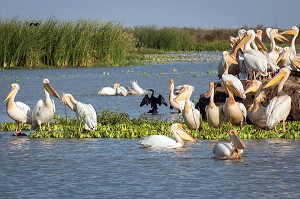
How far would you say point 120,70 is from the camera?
35.8m

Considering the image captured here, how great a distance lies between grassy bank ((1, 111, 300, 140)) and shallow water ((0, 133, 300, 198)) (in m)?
0.35

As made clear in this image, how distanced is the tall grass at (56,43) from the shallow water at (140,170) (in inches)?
870

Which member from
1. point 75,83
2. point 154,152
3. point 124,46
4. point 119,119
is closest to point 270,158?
point 154,152

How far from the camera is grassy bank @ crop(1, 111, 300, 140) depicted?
12.7 meters

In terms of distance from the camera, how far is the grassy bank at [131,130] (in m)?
12.7

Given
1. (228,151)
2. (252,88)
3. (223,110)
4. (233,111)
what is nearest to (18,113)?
(223,110)

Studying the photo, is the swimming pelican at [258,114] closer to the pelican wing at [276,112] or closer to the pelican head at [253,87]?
the pelican wing at [276,112]

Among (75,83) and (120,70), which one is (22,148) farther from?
(120,70)

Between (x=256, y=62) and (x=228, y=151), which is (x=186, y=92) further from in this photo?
(x=228, y=151)

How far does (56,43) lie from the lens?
3503cm

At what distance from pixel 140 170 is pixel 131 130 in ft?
11.0

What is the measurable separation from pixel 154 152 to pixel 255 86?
9.51 feet

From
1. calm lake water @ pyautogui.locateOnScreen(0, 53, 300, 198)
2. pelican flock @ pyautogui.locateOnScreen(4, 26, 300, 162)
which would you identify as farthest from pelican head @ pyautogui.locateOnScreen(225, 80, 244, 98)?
calm lake water @ pyautogui.locateOnScreen(0, 53, 300, 198)

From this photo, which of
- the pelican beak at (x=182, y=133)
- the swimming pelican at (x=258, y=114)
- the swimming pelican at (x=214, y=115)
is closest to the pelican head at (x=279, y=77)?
the swimming pelican at (x=258, y=114)
